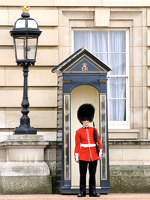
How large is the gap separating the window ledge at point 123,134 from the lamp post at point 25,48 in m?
1.60

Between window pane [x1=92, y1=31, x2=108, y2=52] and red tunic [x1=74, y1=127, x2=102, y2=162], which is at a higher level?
window pane [x1=92, y1=31, x2=108, y2=52]

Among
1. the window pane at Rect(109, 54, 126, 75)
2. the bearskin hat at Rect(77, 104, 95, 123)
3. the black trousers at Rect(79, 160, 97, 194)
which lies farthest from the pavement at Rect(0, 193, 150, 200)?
the window pane at Rect(109, 54, 126, 75)

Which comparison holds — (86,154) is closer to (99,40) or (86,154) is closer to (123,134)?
(123,134)

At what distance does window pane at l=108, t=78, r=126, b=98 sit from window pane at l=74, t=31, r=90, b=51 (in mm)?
833

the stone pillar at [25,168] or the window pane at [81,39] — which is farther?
the window pane at [81,39]

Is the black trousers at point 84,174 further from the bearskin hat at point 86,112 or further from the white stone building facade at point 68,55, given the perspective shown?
the white stone building facade at point 68,55

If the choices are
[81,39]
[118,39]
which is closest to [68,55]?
[81,39]

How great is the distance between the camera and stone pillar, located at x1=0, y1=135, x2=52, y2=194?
14.6m

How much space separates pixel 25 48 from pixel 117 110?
7.66 ft

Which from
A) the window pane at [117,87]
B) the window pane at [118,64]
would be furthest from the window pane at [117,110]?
the window pane at [118,64]

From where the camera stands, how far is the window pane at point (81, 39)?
1590 cm

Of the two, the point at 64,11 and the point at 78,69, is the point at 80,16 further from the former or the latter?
the point at 78,69

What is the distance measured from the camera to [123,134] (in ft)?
51.2

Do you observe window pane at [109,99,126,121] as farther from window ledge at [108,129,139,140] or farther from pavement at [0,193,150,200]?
pavement at [0,193,150,200]
